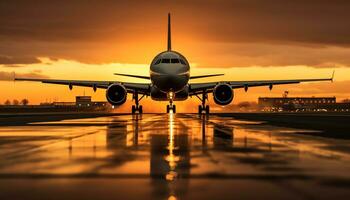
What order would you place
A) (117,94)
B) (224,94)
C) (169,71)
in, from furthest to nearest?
(224,94) → (117,94) → (169,71)

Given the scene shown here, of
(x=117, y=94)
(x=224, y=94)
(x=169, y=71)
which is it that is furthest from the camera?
(x=224, y=94)

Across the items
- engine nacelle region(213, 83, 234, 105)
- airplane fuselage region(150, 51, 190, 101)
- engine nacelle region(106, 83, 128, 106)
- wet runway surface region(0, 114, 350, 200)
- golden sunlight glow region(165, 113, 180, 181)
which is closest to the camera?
wet runway surface region(0, 114, 350, 200)

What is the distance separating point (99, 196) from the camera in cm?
762

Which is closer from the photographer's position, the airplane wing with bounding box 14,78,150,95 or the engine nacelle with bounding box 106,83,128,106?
the engine nacelle with bounding box 106,83,128,106

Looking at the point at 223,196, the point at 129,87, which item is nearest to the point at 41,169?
the point at 223,196

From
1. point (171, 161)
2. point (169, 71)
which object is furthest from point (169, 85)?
point (171, 161)

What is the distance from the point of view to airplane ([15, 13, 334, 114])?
41.8 metres

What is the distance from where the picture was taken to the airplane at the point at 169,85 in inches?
1647

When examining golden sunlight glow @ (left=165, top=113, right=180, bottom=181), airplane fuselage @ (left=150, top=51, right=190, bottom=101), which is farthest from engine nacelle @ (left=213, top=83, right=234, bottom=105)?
golden sunlight glow @ (left=165, top=113, right=180, bottom=181)

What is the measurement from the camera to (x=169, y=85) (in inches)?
1650

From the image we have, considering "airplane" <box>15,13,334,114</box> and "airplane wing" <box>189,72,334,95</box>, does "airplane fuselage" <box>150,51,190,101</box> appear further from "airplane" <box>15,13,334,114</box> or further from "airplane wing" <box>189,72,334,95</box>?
"airplane wing" <box>189,72,334,95</box>

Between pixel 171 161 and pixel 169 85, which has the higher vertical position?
pixel 169 85

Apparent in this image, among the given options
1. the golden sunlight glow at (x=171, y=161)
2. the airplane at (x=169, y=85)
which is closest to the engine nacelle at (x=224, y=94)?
the airplane at (x=169, y=85)

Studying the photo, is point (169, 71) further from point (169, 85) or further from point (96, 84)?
point (96, 84)
